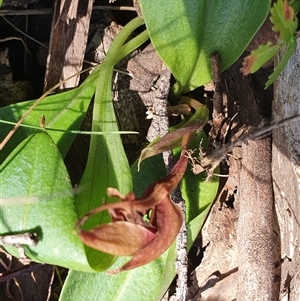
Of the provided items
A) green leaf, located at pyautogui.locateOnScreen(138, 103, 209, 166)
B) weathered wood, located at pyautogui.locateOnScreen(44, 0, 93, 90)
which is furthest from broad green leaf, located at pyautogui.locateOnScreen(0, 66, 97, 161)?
green leaf, located at pyautogui.locateOnScreen(138, 103, 209, 166)

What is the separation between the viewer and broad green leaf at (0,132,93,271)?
1106 millimetres

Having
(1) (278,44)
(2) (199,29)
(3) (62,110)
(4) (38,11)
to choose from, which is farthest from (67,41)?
(1) (278,44)

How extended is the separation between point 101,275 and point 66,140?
0.36 m

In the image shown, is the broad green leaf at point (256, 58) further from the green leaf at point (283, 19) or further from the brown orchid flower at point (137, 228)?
the brown orchid flower at point (137, 228)

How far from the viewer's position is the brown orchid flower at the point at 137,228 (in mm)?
932

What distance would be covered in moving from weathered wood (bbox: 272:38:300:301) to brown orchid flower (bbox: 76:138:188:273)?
1.30 ft

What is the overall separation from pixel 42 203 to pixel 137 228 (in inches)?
10.8

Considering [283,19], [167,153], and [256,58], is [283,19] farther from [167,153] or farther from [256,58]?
[167,153]

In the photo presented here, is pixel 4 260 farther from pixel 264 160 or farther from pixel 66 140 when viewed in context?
pixel 264 160

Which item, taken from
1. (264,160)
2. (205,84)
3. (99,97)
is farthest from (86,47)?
(264,160)

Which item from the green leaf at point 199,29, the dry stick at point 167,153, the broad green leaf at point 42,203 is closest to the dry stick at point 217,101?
the green leaf at point 199,29

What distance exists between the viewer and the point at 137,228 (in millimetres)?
982

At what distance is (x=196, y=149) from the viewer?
4.42 ft

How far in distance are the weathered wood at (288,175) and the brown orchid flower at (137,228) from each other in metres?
0.40
